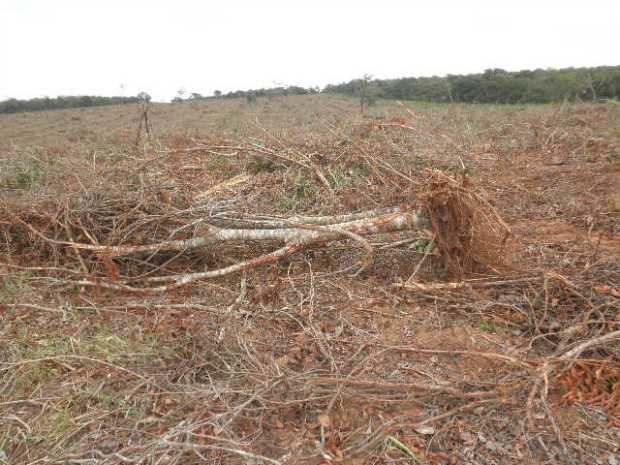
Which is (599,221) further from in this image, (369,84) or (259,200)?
(369,84)

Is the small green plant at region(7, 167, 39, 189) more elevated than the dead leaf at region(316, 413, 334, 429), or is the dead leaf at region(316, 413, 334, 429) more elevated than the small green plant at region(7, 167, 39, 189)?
the small green plant at region(7, 167, 39, 189)

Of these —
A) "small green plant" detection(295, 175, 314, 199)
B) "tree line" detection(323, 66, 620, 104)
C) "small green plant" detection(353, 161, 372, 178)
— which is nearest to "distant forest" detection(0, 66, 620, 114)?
"tree line" detection(323, 66, 620, 104)

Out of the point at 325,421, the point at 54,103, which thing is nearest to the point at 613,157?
the point at 325,421

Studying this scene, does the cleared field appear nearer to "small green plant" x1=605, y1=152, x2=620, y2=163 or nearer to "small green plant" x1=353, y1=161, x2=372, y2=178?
"small green plant" x1=353, y1=161, x2=372, y2=178

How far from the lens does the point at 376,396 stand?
6.26ft

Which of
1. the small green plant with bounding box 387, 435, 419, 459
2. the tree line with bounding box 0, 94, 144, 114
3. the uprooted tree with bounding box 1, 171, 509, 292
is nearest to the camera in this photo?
the small green plant with bounding box 387, 435, 419, 459

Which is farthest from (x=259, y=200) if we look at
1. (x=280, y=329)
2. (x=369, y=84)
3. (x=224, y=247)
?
(x=369, y=84)

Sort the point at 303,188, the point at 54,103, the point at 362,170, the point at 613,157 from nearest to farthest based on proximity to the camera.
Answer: the point at 303,188
the point at 362,170
the point at 613,157
the point at 54,103

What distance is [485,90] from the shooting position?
18.0 meters

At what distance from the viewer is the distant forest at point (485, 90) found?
1441cm

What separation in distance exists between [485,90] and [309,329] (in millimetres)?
18675

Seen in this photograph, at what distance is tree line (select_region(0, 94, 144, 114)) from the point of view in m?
25.7

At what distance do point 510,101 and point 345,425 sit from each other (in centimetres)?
1861

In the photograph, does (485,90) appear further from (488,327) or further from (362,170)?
(488,327)
